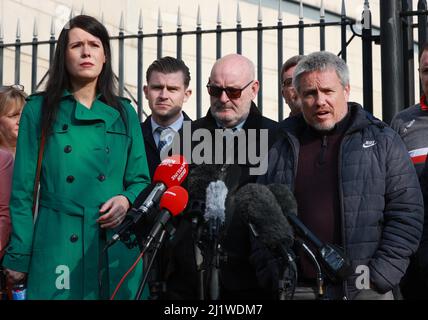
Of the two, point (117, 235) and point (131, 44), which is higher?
point (131, 44)

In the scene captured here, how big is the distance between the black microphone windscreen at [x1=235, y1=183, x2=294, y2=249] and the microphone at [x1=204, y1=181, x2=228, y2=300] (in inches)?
4.0

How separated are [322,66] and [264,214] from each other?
1.31 meters

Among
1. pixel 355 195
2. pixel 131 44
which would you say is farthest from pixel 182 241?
pixel 131 44

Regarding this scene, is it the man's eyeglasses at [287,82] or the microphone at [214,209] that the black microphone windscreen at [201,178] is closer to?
the microphone at [214,209]

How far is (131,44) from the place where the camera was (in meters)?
11.2

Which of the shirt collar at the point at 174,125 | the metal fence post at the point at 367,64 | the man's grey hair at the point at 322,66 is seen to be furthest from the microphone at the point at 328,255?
the metal fence post at the point at 367,64

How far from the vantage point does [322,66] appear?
493 centimetres

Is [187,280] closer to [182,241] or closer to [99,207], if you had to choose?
[182,241]

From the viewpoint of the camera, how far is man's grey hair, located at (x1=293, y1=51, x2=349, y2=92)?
16.2ft

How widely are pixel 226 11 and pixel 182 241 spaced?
24.1 feet

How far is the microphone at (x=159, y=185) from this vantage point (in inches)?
147

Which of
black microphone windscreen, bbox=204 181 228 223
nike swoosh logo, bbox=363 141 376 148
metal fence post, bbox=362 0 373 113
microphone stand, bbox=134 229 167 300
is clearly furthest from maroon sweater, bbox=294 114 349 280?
metal fence post, bbox=362 0 373 113
